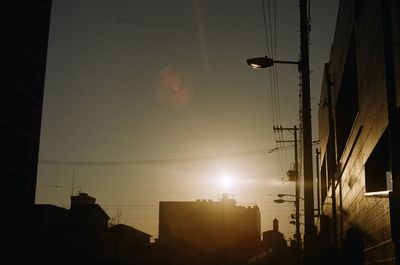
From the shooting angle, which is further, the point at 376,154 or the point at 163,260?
the point at 163,260

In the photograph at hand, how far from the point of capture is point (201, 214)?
384 feet

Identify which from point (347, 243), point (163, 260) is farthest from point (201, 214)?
point (347, 243)

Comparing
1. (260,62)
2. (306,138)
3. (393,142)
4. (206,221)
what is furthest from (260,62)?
(206,221)

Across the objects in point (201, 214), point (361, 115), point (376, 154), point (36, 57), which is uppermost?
point (36, 57)

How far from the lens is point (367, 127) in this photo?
500 inches

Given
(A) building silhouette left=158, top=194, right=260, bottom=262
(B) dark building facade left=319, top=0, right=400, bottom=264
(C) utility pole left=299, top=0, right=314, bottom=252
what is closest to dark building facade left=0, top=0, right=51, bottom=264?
(B) dark building facade left=319, top=0, right=400, bottom=264

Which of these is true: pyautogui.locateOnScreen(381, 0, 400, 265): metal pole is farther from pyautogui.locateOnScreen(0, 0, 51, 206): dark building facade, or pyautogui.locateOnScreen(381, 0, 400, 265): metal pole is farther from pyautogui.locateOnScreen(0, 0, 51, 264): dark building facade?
pyautogui.locateOnScreen(0, 0, 51, 206): dark building facade

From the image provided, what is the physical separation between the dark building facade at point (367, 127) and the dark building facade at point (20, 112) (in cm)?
3030

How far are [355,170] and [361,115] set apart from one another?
1.77 meters

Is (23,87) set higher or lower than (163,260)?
higher

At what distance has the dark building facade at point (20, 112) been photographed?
4434 cm

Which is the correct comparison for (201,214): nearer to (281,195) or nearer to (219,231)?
(219,231)

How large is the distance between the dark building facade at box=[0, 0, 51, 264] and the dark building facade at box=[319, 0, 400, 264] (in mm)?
30302

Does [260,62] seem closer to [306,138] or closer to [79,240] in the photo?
[306,138]
